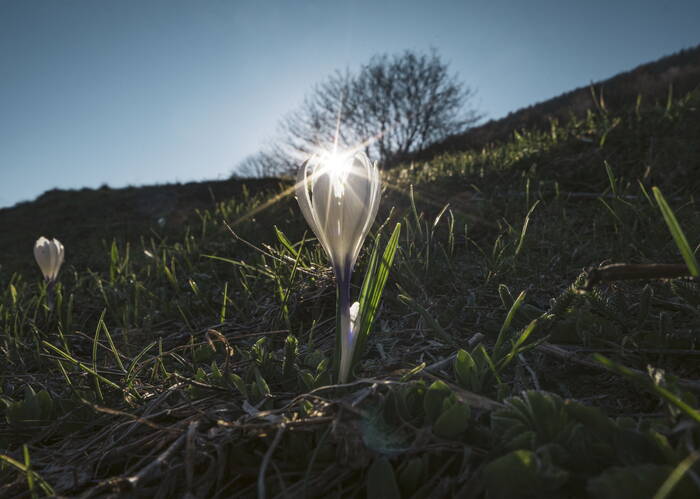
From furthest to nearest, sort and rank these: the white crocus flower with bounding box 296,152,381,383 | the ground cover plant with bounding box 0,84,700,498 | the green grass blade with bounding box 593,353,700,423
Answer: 1. the white crocus flower with bounding box 296,152,381,383
2. the ground cover plant with bounding box 0,84,700,498
3. the green grass blade with bounding box 593,353,700,423

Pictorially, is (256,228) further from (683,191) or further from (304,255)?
(683,191)

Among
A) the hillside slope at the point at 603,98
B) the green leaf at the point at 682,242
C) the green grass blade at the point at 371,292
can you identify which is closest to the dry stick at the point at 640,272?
the green leaf at the point at 682,242

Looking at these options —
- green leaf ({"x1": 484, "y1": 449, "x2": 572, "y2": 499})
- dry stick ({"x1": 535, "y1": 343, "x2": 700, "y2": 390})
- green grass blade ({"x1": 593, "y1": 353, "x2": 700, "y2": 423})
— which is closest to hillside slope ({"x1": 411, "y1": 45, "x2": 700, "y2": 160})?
dry stick ({"x1": 535, "y1": 343, "x2": 700, "y2": 390})

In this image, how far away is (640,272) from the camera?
625 mm

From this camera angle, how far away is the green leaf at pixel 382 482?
25.2 inches

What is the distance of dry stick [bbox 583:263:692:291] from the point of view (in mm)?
614

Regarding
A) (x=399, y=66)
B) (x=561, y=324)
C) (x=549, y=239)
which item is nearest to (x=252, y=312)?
(x=561, y=324)

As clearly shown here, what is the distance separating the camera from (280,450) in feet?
2.54

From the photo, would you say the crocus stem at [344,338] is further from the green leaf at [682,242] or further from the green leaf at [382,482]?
the green leaf at [682,242]

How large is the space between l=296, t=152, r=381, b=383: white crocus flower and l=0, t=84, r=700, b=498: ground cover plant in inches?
3.7

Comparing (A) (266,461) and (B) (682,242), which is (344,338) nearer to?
(A) (266,461)

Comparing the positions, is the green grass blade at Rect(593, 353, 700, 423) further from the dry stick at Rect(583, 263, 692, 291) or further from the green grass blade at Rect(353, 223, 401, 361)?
the green grass blade at Rect(353, 223, 401, 361)

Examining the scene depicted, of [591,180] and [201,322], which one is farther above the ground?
[591,180]

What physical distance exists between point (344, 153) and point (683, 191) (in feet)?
7.48
